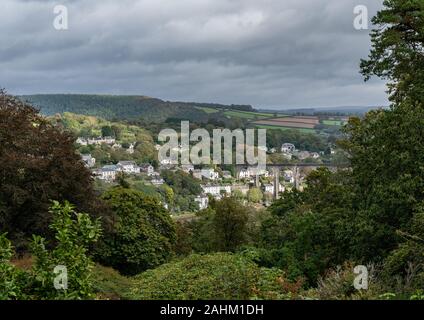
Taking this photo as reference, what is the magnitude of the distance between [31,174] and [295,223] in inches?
484

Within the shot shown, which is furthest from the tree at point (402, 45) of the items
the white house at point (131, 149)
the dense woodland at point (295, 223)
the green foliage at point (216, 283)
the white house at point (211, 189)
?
the white house at point (131, 149)

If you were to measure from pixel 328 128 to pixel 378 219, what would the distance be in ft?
351

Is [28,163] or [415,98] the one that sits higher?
[415,98]

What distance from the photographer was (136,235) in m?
35.7

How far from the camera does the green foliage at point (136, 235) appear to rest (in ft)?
114

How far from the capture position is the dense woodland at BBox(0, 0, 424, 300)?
31.9 feet

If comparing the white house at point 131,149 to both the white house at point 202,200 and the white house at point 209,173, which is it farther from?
the white house at point 202,200

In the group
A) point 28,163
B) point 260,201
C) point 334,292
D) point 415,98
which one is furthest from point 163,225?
point 260,201

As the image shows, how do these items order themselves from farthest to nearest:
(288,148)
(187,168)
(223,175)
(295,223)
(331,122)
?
(187,168), (223,175), (288,148), (331,122), (295,223)

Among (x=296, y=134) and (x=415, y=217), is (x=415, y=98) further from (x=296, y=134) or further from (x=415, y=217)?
(x=296, y=134)

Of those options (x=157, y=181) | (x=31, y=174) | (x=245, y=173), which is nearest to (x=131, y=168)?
(x=157, y=181)

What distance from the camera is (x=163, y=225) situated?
131 ft

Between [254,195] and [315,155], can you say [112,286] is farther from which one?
[315,155]
